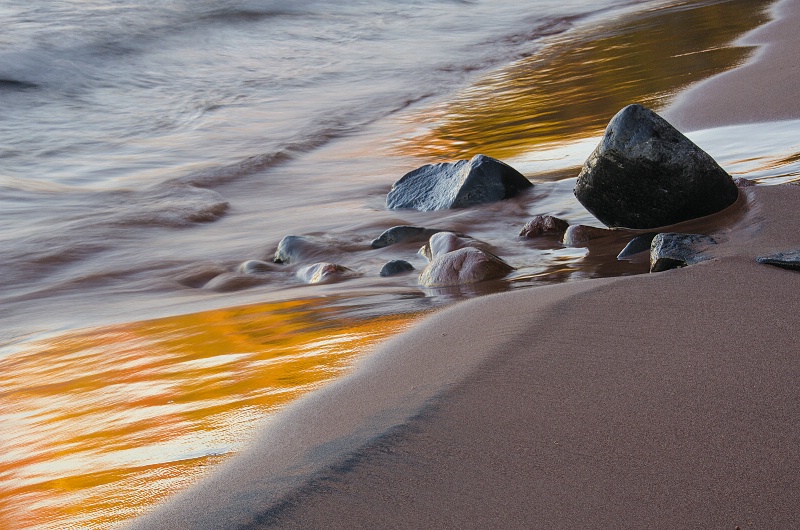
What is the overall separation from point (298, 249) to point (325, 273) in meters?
0.46

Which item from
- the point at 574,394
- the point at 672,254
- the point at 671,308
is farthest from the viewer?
the point at 672,254

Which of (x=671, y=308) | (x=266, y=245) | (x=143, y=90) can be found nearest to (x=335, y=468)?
(x=671, y=308)

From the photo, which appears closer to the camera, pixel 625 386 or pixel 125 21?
pixel 625 386

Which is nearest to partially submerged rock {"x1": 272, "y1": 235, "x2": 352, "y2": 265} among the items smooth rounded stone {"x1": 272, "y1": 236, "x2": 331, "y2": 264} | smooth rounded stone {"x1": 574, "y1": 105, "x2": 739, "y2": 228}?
smooth rounded stone {"x1": 272, "y1": 236, "x2": 331, "y2": 264}

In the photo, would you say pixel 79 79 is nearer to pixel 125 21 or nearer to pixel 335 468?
pixel 125 21

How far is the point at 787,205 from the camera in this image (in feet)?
9.74

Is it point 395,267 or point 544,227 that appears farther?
point 544,227

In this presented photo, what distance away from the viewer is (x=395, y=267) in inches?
133

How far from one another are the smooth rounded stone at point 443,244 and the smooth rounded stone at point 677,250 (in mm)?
971

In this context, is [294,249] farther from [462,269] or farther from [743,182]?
[743,182]

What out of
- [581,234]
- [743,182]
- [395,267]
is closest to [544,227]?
[581,234]

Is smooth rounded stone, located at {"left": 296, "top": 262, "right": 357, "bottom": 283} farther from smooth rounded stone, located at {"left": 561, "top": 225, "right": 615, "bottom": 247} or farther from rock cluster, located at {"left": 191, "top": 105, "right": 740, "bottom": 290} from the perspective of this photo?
smooth rounded stone, located at {"left": 561, "top": 225, "right": 615, "bottom": 247}

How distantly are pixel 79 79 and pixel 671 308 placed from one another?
33.9ft

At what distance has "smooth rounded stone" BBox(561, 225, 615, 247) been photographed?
339cm
